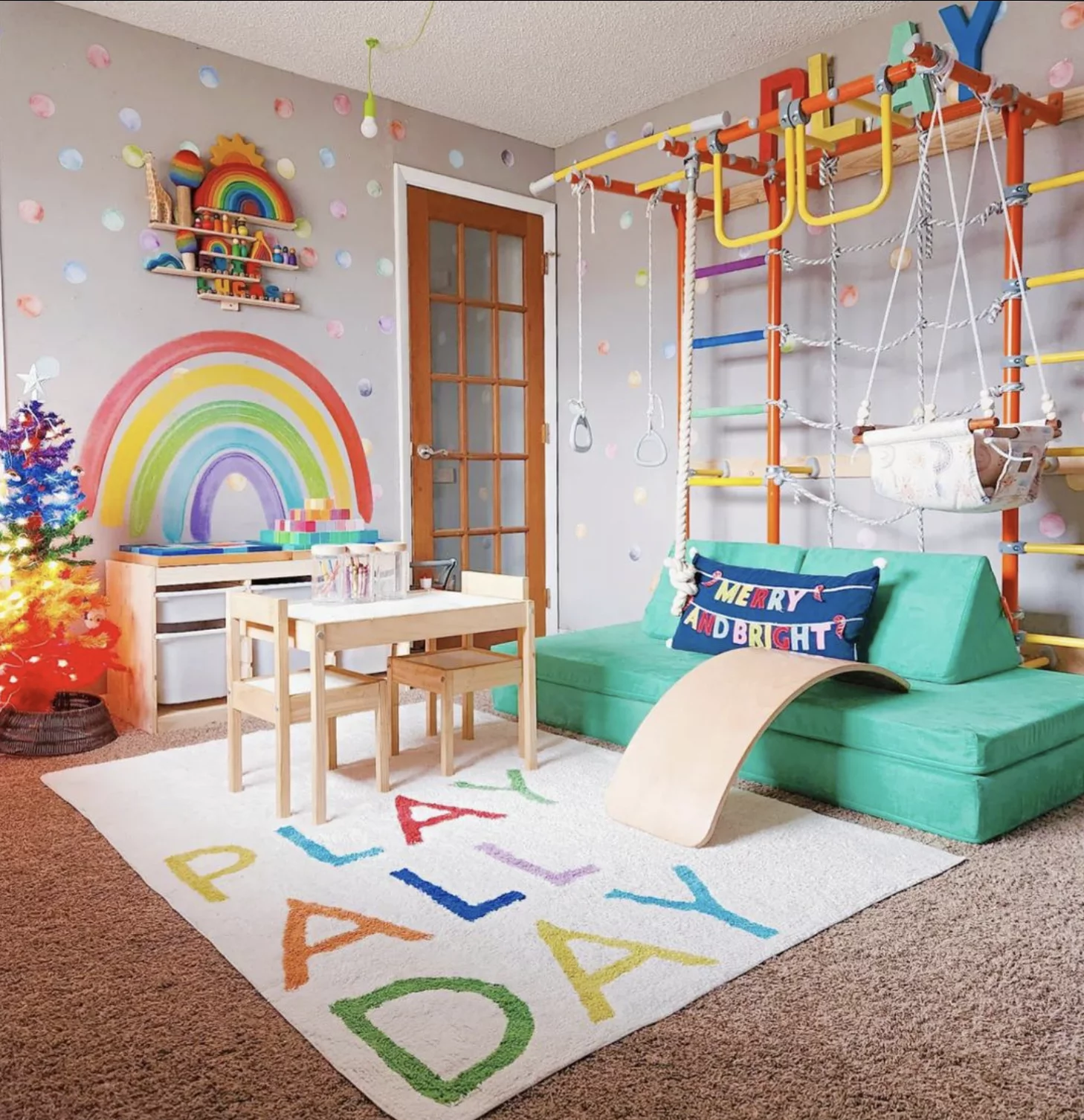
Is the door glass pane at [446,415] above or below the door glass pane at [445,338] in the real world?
below

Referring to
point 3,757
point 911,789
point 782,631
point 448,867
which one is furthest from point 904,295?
point 3,757

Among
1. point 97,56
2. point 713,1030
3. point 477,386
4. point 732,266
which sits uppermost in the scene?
point 97,56

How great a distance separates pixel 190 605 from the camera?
10.9 ft

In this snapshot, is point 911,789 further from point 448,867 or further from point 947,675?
point 448,867

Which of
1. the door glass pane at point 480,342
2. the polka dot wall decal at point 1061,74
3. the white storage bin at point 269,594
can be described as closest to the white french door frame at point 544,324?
the door glass pane at point 480,342

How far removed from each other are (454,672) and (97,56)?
2599 millimetres

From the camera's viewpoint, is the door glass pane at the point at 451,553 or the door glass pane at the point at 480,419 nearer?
the door glass pane at the point at 451,553

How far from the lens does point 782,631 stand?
279 cm

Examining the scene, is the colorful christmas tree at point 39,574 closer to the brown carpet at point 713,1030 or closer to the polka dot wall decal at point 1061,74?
the brown carpet at point 713,1030

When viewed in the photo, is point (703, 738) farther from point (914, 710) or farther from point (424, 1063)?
point (424, 1063)

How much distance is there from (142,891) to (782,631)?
175 centimetres

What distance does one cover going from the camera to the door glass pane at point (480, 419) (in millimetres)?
4684

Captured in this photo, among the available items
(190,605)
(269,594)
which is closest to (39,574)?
(190,605)

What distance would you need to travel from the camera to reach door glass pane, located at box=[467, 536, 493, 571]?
4.71 metres
